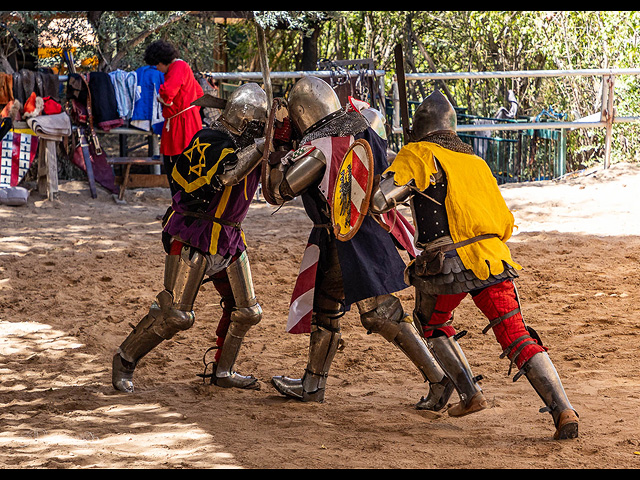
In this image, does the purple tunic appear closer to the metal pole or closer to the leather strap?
the leather strap

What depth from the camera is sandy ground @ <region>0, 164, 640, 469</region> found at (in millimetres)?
3100

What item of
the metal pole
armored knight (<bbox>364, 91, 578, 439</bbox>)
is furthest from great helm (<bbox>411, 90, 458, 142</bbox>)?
the metal pole

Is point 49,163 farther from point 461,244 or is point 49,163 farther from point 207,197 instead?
point 461,244

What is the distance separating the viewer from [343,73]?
Answer: 8781 millimetres

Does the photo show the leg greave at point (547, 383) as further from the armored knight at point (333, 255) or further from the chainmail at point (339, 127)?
the chainmail at point (339, 127)

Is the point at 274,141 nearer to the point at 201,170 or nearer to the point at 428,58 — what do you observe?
the point at 201,170

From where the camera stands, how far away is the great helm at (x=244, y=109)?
3.87m

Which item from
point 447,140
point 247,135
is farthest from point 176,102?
point 447,140

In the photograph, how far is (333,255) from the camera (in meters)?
3.81

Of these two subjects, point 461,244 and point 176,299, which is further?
point 176,299

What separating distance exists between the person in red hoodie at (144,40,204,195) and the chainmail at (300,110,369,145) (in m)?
4.06

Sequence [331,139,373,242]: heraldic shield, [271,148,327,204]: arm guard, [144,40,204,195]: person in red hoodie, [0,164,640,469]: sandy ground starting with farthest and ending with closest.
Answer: [144,40,204,195]: person in red hoodie < [271,148,327,204]: arm guard < [331,139,373,242]: heraldic shield < [0,164,640,469]: sandy ground

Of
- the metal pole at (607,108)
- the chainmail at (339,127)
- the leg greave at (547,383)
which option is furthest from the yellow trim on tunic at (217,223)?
the metal pole at (607,108)

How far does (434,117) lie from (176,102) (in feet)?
15.6
